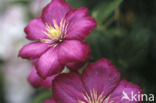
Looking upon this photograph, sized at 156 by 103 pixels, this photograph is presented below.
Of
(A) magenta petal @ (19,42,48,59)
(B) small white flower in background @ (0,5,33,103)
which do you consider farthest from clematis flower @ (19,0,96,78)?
(B) small white flower in background @ (0,5,33,103)

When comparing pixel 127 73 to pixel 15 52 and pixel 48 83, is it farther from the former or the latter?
pixel 15 52

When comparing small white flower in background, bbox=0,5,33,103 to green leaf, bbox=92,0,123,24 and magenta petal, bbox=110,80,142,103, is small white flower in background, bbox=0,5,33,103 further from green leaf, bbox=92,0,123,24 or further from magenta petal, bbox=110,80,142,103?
magenta petal, bbox=110,80,142,103

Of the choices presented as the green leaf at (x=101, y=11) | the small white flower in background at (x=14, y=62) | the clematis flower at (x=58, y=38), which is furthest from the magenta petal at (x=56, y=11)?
the small white flower in background at (x=14, y=62)

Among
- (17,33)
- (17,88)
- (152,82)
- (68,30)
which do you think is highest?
(68,30)

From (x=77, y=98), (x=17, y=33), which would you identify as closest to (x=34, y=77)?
(x=77, y=98)

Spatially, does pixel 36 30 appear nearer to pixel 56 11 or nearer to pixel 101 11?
pixel 56 11

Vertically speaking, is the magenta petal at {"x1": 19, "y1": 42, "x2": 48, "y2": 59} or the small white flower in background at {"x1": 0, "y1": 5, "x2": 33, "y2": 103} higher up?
the magenta petal at {"x1": 19, "y1": 42, "x2": 48, "y2": 59}

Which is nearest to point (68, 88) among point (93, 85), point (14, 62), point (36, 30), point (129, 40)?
point (93, 85)

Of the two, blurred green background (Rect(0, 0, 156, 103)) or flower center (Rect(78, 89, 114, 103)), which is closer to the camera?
flower center (Rect(78, 89, 114, 103))
